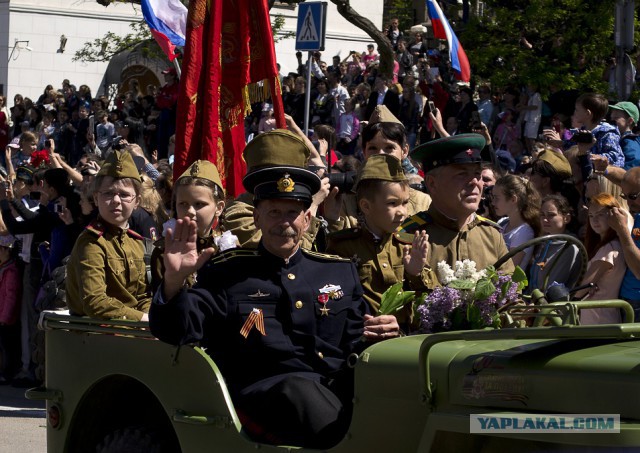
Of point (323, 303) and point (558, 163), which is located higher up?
point (558, 163)

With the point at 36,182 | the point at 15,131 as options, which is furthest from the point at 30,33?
the point at 36,182

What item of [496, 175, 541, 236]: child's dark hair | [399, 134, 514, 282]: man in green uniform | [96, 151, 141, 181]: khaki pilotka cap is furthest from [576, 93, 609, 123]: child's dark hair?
[96, 151, 141, 181]: khaki pilotka cap

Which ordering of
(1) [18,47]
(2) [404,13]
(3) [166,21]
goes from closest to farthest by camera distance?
(3) [166,21] → (2) [404,13] → (1) [18,47]

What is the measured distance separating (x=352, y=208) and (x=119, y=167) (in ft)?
5.33

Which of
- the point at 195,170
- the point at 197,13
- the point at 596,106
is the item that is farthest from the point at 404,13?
the point at 195,170

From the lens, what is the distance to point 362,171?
5.33 m

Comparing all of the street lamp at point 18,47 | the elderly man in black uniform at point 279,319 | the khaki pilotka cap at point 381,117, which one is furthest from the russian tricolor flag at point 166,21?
the street lamp at point 18,47

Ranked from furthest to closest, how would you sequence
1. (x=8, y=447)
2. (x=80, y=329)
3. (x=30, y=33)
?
1. (x=30, y=33)
2. (x=8, y=447)
3. (x=80, y=329)

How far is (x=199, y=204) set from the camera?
5.77 meters

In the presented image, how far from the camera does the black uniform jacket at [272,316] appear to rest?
4.48 metres

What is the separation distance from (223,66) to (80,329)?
3.90 metres

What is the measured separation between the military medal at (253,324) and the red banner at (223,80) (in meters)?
3.76

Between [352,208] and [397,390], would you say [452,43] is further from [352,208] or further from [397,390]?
[397,390]

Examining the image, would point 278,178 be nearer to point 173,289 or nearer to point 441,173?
point 173,289
